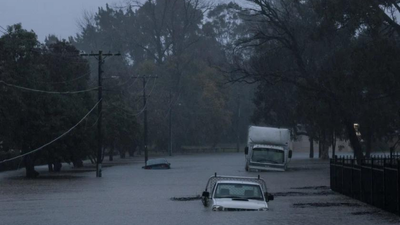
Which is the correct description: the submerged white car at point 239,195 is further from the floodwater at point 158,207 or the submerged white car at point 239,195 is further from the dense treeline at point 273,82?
the dense treeline at point 273,82

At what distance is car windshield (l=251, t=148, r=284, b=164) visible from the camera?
58.4 metres

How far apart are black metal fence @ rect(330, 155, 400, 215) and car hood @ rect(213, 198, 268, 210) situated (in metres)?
3.86

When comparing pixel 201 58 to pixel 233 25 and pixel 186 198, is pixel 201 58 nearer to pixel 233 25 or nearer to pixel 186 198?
pixel 233 25

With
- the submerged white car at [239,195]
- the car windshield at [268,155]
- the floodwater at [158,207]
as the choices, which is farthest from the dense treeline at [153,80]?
the submerged white car at [239,195]

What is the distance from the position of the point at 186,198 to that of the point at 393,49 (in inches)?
637

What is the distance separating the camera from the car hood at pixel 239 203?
22.5m

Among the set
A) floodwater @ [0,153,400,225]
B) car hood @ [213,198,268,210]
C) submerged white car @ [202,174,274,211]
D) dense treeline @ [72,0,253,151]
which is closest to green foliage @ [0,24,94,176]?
floodwater @ [0,153,400,225]

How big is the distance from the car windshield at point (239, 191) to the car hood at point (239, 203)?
0.44 metres

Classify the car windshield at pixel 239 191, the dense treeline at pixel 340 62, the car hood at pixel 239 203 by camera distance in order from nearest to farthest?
1. the car hood at pixel 239 203
2. the car windshield at pixel 239 191
3. the dense treeline at pixel 340 62

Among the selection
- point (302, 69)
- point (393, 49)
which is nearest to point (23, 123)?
point (302, 69)

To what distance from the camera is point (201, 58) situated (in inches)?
5098

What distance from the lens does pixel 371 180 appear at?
27.6 m

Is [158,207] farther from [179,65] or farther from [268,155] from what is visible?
[179,65]

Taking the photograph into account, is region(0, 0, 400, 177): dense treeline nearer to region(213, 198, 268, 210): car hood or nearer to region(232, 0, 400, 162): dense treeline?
region(232, 0, 400, 162): dense treeline
